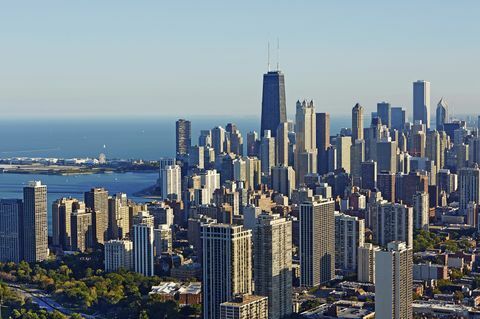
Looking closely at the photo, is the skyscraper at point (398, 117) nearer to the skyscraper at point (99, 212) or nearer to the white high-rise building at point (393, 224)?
the white high-rise building at point (393, 224)

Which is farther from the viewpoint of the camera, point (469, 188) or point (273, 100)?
point (273, 100)

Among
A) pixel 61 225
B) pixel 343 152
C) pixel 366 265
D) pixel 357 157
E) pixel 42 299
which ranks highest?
pixel 343 152

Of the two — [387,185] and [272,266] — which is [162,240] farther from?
[387,185]

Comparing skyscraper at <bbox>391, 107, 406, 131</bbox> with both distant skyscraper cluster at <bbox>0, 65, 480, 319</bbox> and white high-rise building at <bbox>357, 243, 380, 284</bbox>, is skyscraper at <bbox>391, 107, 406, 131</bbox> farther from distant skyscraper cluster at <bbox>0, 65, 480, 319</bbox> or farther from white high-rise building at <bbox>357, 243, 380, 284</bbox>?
white high-rise building at <bbox>357, 243, 380, 284</bbox>

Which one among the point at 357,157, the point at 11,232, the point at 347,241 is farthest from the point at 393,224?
the point at 357,157

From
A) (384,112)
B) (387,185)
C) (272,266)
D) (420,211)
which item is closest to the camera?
(272,266)

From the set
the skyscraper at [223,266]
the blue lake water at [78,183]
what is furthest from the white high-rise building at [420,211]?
the skyscraper at [223,266]
